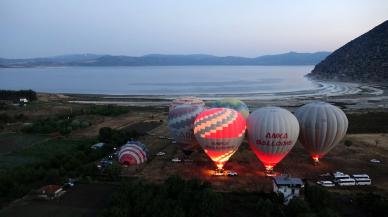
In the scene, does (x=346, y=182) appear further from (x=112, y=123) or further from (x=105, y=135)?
(x=112, y=123)

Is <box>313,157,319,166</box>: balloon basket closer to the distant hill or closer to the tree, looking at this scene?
the tree

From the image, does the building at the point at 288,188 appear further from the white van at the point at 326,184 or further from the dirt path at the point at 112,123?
the dirt path at the point at 112,123

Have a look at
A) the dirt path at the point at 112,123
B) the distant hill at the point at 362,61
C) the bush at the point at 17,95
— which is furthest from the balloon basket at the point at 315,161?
the distant hill at the point at 362,61

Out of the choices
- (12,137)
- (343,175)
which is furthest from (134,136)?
(343,175)

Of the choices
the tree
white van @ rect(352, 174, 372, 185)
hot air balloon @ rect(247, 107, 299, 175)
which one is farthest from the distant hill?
hot air balloon @ rect(247, 107, 299, 175)

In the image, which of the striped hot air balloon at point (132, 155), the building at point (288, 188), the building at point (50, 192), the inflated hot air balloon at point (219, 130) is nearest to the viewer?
the building at point (288, 188)

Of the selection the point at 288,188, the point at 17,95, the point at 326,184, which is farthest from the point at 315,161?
the point at 17,95
